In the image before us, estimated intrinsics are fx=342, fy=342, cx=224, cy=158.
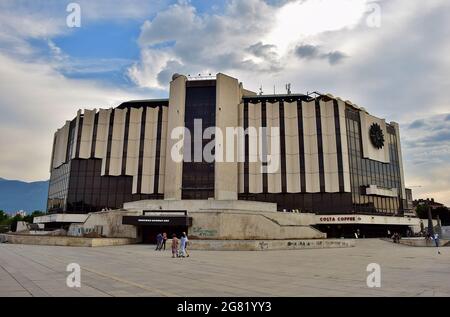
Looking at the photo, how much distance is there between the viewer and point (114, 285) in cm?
1125

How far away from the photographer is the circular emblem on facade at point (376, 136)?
70.9m

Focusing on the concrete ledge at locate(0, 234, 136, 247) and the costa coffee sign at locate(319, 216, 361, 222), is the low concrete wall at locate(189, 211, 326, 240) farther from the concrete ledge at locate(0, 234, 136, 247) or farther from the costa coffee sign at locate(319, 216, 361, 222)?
the costa coffee sign at locate(319, 216, 361, 222)

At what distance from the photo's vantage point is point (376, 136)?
2817 inches

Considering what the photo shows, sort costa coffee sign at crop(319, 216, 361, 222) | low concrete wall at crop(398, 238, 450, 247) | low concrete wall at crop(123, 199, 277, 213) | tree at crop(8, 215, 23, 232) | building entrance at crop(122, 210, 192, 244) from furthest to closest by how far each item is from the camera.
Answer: tree at crop(8, 215, 23, 232)
costa coffee sign at crop(319, 216, 361, 222)
low concrete wall at crop(398, 238, 450, 247)
low concrete wall at crop(123, 199, 277, 213)
building entrance at crop(122, 210, 192, 244)

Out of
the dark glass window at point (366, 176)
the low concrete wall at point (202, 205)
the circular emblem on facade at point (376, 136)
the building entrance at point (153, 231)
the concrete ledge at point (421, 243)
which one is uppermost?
the circular emblem on facade at point (376, 136)

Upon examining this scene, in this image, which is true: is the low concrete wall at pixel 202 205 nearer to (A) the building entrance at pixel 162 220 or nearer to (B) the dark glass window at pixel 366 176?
(A) the building entrance at pixel 162 220

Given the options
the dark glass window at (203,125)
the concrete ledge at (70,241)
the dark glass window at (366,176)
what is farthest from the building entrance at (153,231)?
the dark glass window at (366,176)

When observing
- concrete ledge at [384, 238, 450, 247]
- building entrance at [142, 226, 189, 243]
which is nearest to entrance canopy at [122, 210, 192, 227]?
building entrance at [142, 226, 189, 243]

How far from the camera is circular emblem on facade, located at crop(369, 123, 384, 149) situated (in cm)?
7088

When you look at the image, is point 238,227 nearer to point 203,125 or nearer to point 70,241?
point 70,241

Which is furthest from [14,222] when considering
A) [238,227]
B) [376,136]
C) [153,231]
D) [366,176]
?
[376,136]
